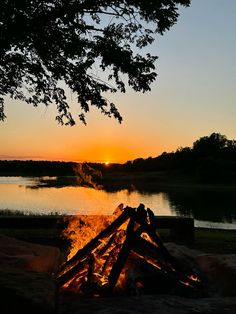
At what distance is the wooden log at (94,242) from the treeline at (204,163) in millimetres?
89763

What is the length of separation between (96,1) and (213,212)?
30.3 metres

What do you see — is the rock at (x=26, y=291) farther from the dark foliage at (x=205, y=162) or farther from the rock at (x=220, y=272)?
the dark foliage at (x=205, y=162)

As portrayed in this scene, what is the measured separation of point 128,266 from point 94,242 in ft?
2.15

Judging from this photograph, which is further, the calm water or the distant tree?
the distant tree

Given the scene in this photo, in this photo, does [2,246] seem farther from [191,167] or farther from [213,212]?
[191,167]

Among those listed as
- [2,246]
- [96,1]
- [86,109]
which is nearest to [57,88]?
[86,109]

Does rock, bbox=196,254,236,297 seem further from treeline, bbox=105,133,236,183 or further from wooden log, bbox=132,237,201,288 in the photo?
treeline, bbox=105,133,236,183

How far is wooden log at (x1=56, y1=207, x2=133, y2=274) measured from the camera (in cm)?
680

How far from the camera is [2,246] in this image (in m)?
7.35

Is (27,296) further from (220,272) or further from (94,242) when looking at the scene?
(220,272)

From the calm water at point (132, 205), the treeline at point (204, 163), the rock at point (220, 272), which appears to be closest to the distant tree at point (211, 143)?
the treeline at point (204, 163)

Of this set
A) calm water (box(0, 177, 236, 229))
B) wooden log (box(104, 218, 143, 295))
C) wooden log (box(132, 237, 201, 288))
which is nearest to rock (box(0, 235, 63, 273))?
wooden log (box(104, 218, 143, 295))

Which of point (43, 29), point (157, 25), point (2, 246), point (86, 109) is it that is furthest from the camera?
point (86, 109)

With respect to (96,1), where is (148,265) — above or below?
below
